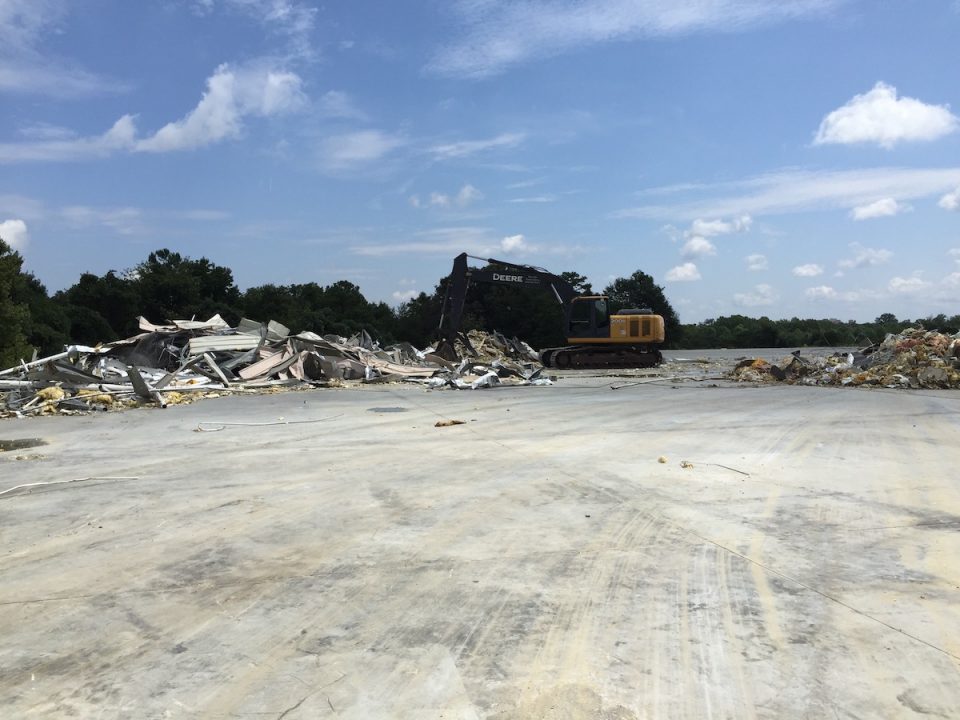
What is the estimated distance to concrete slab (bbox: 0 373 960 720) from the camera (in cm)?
307

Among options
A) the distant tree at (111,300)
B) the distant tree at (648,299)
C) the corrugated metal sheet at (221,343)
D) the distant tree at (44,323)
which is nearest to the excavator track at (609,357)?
the corrugated metal sheet at (221,343)

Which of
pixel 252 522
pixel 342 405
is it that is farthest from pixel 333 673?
pixel 342 405

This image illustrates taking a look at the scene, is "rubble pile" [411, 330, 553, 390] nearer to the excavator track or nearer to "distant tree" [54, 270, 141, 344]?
the excavator track

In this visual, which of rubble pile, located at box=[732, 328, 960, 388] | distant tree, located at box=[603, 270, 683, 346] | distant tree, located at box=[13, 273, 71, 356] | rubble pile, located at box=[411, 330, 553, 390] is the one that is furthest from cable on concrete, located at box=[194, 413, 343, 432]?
distant tree, located at box=[603, 270, 683, 346]

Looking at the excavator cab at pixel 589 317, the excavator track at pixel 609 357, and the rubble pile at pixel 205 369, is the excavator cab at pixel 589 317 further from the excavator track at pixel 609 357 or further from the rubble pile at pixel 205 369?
the rubble pile at pixel 205 369

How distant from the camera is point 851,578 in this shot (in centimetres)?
436

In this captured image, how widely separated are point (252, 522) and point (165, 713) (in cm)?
295

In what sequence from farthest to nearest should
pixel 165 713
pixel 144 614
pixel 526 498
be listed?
pixel 526 498, pixel 144 614, pixel 165 713

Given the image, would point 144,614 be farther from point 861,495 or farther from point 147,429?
point 147,429

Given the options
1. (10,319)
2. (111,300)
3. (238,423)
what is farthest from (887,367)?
(111,300)

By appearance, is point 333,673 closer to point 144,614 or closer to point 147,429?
point 144,614

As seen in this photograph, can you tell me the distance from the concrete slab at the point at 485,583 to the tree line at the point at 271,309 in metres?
24.2

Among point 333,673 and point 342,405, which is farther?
point 342,405

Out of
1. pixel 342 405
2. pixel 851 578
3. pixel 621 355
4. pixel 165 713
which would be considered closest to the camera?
pixel 165 713
